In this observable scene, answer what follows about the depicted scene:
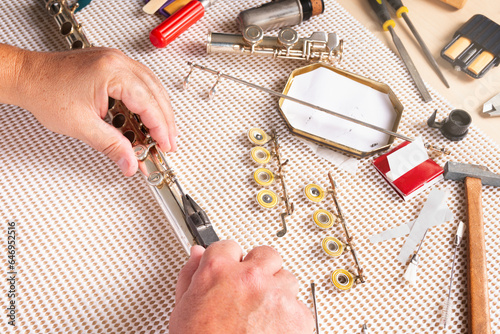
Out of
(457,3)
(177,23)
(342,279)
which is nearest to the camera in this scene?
(342,279)

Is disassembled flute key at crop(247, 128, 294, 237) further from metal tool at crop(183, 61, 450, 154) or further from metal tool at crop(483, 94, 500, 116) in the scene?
metal tool at crop(483, 94, 500, 116)

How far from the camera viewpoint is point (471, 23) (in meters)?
1.02

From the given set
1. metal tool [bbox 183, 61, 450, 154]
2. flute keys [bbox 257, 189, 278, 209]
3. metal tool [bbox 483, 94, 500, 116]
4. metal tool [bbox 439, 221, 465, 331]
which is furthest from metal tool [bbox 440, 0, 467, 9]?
flute keys [bbox 257, 189, 278, 209]

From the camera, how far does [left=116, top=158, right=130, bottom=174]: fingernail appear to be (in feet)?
2.43

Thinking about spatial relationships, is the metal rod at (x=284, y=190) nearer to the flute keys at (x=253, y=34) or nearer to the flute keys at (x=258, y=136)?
the flute keys at (x=258, y=136)

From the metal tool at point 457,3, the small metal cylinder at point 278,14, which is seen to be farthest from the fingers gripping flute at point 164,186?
the metal tool at point 457,3

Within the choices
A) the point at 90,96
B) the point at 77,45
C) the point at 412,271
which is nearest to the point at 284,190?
the point at 412,271

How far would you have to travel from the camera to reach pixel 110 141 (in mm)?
732

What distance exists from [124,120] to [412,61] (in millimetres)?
612

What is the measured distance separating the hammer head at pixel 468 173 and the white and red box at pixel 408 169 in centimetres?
1

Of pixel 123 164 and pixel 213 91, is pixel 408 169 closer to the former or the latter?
pixel 213 91

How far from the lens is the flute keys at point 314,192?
782 mm

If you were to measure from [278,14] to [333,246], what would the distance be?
50cm

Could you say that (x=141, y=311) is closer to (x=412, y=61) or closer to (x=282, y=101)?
(x=282, y=101)
